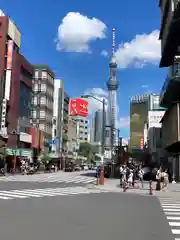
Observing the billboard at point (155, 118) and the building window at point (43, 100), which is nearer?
the billboard at point (155, 118)

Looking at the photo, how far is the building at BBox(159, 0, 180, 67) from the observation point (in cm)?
5247

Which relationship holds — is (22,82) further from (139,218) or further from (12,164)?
(139,218)

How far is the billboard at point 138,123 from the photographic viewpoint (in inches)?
5743

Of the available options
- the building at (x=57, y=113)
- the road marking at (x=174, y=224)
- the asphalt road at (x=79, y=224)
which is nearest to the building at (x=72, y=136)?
the building at (x=57, y=113)

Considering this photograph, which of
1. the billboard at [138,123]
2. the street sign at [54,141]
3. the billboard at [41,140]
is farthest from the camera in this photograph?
the billboard at [138,123]

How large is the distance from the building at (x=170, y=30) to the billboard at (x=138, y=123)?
75.6 metres

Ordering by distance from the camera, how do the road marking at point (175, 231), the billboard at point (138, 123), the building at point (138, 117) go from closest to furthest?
the road marking at point (175, 231)
the building at point (138, 117)
the billboard at point (138, 123)

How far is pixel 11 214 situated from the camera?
1320 cm

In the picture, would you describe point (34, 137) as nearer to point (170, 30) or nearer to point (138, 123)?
point (170, 30)

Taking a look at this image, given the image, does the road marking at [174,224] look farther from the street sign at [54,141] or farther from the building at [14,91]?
the street sign at [54,141]

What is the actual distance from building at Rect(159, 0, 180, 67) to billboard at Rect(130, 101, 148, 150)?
75578mm

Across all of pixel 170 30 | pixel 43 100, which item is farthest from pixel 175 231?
pixel 43 100

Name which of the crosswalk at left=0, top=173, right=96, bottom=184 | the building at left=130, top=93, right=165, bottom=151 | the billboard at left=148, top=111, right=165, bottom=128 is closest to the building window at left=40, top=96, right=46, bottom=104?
the billboard at left=148, top=111, right=165, bottom=128

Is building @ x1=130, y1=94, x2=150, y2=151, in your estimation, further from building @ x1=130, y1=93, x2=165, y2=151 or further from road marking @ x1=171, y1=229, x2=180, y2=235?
road marking @ x1=171, y1=229, x2=180, y2=235
